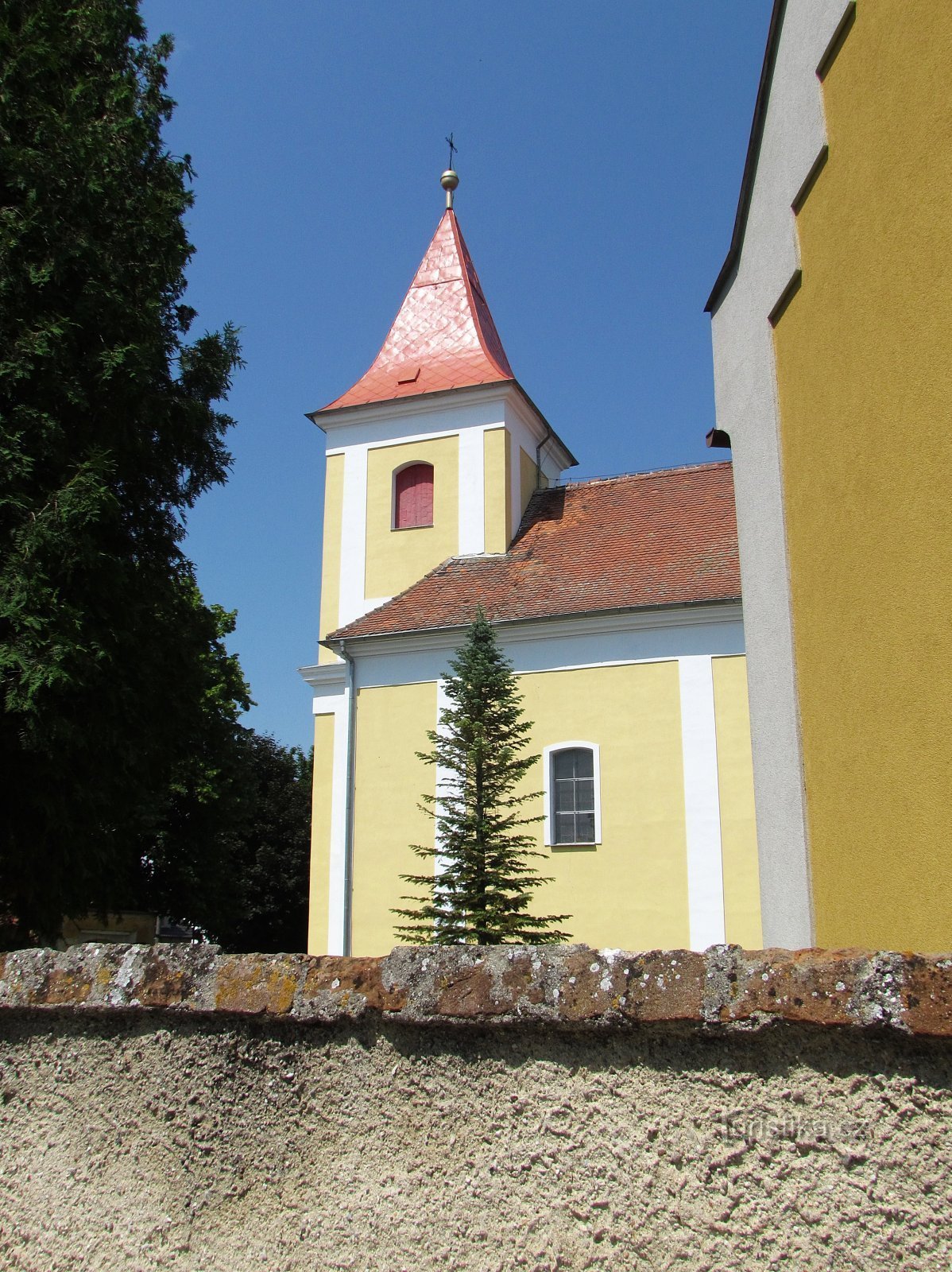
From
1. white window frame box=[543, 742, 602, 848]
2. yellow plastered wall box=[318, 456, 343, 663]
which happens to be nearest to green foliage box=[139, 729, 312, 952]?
yellow plastered wall box=[318, 456, 343, 663]

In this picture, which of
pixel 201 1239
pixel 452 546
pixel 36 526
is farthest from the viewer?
pixel 452 546

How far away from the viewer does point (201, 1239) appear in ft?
8.90

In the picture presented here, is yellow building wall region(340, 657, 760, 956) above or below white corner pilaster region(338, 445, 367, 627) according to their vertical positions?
below

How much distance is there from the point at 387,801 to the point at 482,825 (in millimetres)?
5489

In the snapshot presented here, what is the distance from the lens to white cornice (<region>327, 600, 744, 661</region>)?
56.8 feet

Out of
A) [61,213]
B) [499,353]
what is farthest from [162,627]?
[499,353]

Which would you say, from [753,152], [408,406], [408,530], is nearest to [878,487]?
[753,152]

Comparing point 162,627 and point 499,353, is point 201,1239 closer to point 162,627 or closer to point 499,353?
point 162,627

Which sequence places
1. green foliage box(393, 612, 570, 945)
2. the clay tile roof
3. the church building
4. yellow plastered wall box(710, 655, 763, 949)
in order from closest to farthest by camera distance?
1. green foliage box(393, 612, 570, 945)
2. yellow plastered wall box(710, 655, 763, 949)
3. the church building
4. the clay tile roof

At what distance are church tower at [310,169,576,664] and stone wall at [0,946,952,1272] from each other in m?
18.2

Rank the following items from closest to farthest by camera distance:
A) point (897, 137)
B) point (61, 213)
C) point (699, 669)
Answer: point (897, 137) < point (61, 213) < point (699, 669)

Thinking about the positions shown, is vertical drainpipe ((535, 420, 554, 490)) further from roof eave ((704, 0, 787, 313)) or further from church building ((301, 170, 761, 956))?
roof eave ((704, 0, 787, 313))

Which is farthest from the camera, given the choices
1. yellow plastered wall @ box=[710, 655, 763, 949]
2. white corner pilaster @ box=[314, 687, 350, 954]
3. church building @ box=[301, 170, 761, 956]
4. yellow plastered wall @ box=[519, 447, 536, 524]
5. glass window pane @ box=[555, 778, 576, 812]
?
yellow plastered wall @ box=[519, 447, 536, 524]

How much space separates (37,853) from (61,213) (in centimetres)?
598
